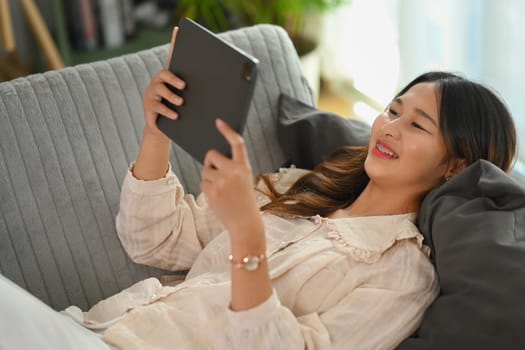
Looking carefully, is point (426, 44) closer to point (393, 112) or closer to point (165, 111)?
point (393, 112)

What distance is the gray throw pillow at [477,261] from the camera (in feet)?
3.47

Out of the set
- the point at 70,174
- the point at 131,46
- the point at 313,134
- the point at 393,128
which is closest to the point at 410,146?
the point at 393,128

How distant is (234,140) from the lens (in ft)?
3.02

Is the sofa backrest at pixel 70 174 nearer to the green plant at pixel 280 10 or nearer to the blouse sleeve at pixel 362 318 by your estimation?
the blouse sleeve at pixel 362 318

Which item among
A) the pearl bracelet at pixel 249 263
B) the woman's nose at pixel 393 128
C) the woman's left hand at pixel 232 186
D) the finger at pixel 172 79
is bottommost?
the pearl bracelet at pixel 249 263

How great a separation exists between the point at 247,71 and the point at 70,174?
578mm

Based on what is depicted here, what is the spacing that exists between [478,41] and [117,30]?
1616mm

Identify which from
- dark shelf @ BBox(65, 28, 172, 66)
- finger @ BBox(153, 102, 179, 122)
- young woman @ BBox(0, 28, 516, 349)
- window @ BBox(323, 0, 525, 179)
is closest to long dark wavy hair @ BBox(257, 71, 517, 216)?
young woman @ BBox(0, 28, 516, 349)

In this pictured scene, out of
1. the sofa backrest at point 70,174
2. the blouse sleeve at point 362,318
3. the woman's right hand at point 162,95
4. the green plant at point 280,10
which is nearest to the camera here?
the blouse sleeve at point 362,318

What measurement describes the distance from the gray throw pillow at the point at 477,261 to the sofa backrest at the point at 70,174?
0.59 meters

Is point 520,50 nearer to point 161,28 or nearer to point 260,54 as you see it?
point 260,54

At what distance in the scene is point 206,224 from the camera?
1.41 meters

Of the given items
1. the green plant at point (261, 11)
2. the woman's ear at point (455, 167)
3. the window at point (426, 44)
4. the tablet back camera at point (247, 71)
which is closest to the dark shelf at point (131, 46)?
the green plant at point (261, 11)

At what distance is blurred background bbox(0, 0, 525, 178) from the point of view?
2.04 metres
